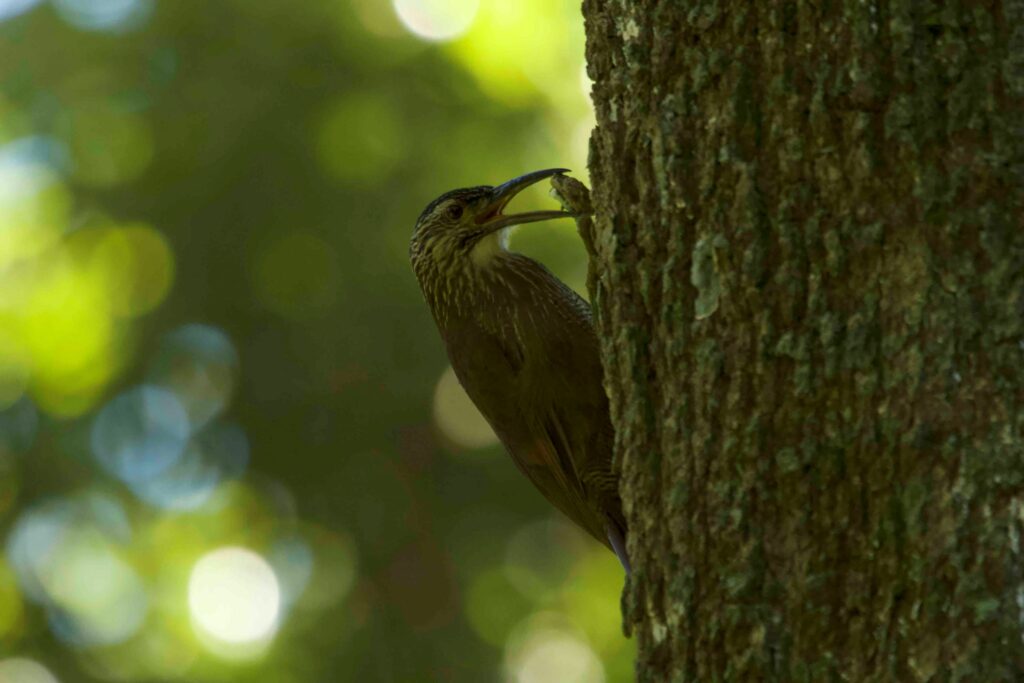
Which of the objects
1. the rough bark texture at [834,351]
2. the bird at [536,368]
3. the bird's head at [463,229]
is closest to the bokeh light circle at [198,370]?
the bird's head at [463,229]

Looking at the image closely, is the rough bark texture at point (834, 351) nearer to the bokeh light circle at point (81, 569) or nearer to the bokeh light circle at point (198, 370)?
the bokeh light circle at point (198, 370)

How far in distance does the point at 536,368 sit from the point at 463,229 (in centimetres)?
68

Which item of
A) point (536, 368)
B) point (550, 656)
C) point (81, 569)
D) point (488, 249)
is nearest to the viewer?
point (536, 368)

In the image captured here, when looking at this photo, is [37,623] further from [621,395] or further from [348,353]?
[621,395]

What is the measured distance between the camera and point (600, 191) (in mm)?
2734

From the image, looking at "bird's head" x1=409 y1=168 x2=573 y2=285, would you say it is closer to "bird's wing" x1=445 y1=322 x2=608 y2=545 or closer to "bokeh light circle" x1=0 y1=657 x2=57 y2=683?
"bird's wing" x1=445 y1=322 x2=608 y2=545

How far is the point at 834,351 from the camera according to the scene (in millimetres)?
2230

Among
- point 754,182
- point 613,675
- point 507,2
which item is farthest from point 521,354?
point 613,675

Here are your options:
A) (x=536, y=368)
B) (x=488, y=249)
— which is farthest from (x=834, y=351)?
(x=488, y=249)

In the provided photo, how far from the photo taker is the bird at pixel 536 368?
13.8ft

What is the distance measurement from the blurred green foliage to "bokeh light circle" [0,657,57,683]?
0.07ft

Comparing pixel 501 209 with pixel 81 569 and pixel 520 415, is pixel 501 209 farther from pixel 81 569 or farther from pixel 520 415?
pixel 81 569

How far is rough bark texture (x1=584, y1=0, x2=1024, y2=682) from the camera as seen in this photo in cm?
211

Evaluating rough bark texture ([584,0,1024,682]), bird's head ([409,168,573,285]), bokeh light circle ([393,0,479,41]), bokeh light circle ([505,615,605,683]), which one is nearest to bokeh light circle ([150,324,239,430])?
bokeh light circle ([393,0,479,41])
